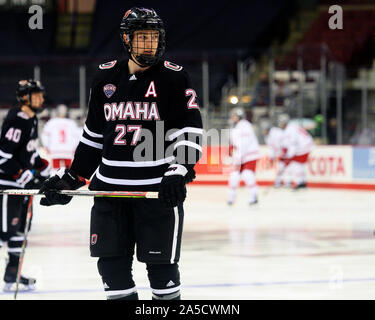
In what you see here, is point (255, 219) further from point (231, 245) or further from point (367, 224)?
point (231, 245)

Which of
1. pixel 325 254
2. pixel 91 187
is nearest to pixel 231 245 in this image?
pixel 325 254

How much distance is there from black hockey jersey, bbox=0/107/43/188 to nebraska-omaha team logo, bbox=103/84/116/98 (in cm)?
221

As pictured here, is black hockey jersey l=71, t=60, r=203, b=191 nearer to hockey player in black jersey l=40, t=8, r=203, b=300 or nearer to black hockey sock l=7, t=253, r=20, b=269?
hockey player in black jersey l=40, t=8, r=203, b=300

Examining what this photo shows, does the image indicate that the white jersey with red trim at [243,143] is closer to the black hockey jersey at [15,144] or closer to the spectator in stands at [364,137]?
the spectator in stands at [364,137]

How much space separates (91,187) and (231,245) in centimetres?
474

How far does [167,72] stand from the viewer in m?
3.83

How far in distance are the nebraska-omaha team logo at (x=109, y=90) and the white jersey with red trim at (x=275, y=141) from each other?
46.5 feet

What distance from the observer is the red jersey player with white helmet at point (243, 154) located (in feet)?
44.5

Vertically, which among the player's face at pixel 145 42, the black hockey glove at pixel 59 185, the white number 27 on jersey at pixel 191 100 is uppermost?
the player's face at pixel 145 42

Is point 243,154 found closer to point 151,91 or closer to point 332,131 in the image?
point 332,131

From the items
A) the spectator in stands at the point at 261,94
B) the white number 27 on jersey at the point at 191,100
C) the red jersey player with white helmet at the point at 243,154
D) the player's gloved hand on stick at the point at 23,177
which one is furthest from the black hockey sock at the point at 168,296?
the spectator in stands at the point at 261,94

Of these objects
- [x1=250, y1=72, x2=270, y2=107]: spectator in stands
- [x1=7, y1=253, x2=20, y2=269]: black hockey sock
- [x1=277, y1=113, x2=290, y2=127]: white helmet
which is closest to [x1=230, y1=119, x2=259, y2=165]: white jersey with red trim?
[x1=277, y1=113, x2=290, y2=127]: white helmet

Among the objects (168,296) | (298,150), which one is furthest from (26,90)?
(298,150)

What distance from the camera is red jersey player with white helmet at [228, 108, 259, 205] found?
13.6m
